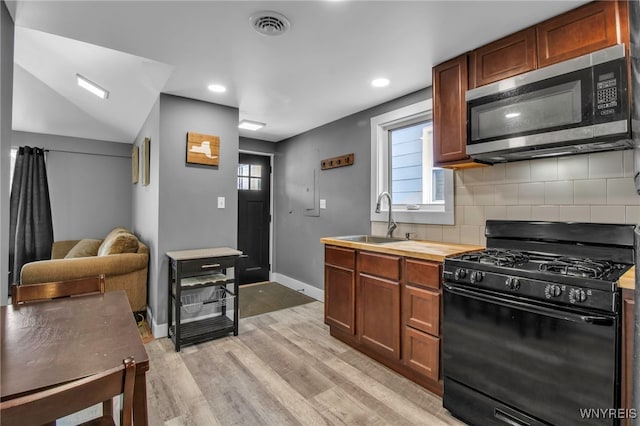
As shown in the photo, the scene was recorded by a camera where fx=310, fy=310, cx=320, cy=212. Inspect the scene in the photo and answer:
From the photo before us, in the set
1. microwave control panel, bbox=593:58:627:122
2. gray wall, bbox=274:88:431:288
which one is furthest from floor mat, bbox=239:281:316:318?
microwave control panel, bbox=593:58:627:122

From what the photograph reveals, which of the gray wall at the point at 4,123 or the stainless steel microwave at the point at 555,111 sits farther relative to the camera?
the gray wall at the point at 4,123

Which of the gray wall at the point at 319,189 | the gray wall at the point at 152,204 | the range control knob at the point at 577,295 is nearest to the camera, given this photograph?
the range control knob at the point at 577,295

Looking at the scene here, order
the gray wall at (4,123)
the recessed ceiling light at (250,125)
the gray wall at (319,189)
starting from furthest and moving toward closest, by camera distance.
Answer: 1. the recessed ceiling light at (250,125)
2. the gray wall at (319,189)
3. the gray wall at (4,123)

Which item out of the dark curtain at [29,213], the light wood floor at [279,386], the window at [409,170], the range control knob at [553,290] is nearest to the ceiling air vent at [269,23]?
the window at [409,170]

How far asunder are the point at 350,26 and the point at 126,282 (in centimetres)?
306

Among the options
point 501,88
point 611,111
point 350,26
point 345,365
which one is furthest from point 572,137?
point 345,365

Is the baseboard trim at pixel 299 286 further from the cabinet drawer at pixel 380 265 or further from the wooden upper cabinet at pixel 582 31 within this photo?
the wooden upper cabinet at pixel 582 31

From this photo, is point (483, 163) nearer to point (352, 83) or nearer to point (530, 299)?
point (530, 299)

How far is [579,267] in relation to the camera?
4.95 ft

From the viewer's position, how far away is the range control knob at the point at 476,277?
1692mm

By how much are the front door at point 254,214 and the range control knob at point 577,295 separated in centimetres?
402

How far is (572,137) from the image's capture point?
1633mm

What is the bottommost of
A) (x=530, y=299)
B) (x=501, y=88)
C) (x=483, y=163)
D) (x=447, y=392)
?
(x=447, y=392)

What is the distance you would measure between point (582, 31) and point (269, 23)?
5.69 feet
